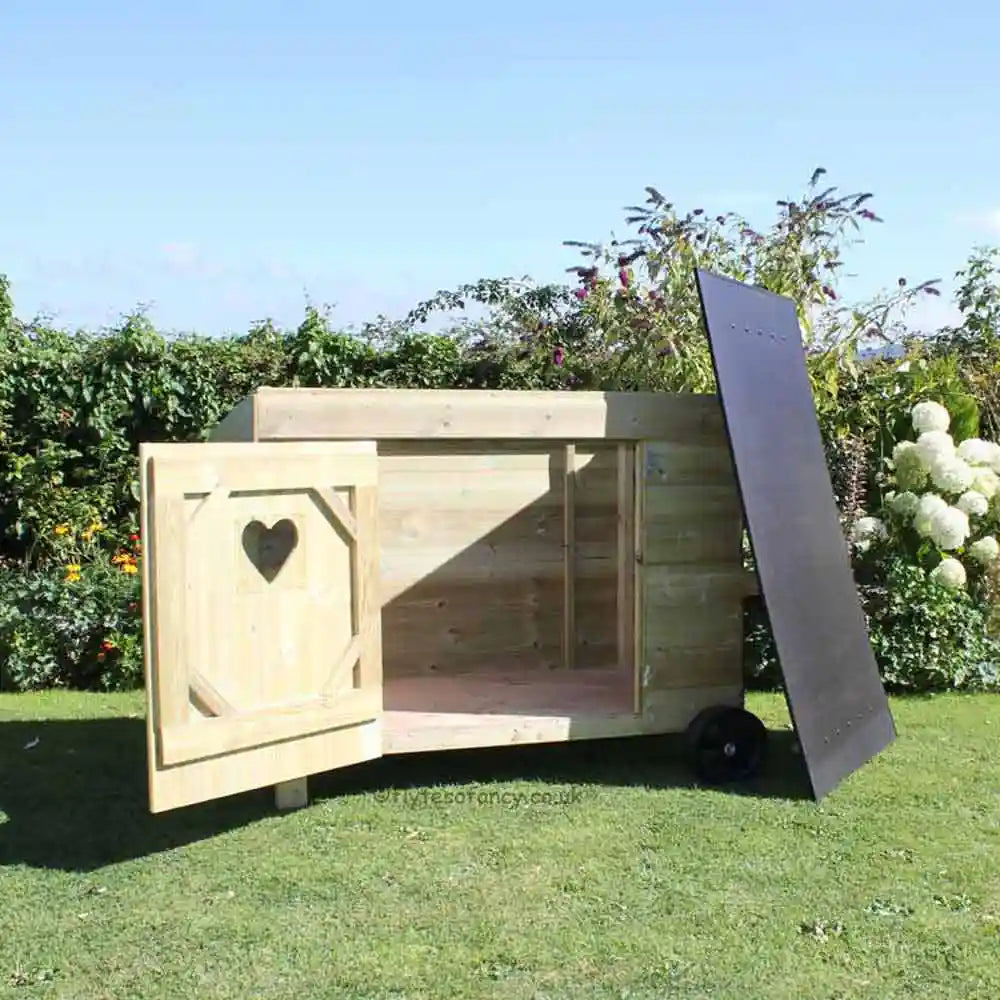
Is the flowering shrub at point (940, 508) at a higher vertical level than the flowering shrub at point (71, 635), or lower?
higher

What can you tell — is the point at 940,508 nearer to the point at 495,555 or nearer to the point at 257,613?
the point at 495,555

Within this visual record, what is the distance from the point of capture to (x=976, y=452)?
7406 mm

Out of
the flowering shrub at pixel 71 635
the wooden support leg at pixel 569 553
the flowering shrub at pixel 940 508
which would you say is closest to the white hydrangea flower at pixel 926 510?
the flowering shrub at pixel 940 508

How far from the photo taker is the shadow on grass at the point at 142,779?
14.4 feet

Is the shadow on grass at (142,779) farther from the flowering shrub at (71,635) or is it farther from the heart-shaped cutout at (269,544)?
the heart-shaped cutout at (269,544)

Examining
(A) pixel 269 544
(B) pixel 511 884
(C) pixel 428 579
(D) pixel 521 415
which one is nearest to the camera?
(B) pixel 511 884

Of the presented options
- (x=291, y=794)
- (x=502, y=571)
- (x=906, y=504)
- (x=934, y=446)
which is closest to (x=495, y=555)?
(x=502, y=571)

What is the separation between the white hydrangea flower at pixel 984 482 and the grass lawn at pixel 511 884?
94.1 inches

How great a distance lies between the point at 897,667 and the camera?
6.81 m

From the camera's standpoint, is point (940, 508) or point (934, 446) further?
point (934, 446)

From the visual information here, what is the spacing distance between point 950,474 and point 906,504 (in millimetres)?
320

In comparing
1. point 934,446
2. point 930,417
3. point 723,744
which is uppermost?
point 930,417

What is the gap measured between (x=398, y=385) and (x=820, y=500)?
4.19 m

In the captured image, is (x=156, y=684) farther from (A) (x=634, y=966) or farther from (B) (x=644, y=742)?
(B) (x=644, y=742)
